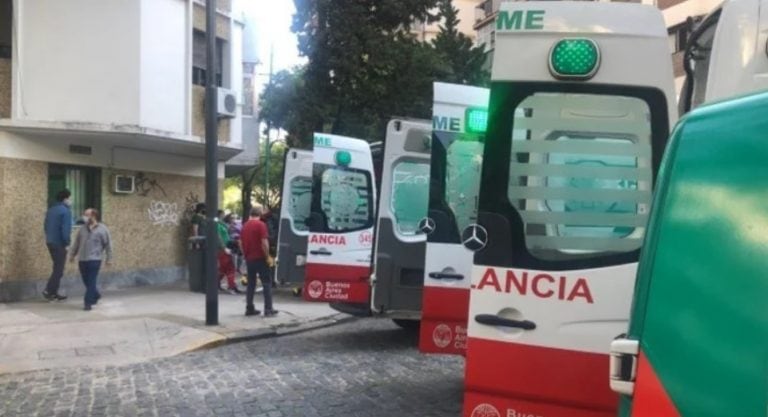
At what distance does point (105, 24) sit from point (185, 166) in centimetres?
423

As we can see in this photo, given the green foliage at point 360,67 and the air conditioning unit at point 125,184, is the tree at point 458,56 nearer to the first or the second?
the green foliage at point 360,67

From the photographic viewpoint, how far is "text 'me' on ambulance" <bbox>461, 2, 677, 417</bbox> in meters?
3.35

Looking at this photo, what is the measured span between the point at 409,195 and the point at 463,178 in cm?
171

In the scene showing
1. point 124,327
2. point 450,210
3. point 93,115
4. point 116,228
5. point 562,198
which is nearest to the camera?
point 562,198

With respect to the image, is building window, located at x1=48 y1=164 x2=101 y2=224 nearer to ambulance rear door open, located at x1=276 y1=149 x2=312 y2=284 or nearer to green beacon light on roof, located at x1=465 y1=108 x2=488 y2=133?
ambulance rear door open, located at x1=276 y1=149 x2=312 y2=284

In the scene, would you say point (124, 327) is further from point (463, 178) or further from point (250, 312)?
point (463, 178)

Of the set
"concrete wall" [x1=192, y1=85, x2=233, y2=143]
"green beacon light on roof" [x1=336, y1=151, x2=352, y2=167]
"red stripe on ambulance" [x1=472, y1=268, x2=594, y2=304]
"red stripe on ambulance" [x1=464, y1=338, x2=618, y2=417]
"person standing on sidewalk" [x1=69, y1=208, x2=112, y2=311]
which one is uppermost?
"concrete wall" [x1=192, y1=85, x2=233, y2=143]

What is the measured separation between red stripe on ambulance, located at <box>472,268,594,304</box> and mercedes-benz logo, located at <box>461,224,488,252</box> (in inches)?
4.3

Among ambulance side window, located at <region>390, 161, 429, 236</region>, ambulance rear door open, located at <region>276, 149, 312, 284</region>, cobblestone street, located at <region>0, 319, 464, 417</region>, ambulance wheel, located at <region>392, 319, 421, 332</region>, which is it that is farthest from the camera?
ambulance rear door open, located at <region>276, 149, 312, 284</region>

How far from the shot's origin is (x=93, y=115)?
1390 cm

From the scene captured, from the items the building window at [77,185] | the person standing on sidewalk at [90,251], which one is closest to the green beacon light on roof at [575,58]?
the person standing on sidewalk at [90,251]

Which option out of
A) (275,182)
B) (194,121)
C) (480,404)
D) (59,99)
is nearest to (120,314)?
(59,99)

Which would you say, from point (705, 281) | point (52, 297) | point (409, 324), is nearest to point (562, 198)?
point (705, 281)

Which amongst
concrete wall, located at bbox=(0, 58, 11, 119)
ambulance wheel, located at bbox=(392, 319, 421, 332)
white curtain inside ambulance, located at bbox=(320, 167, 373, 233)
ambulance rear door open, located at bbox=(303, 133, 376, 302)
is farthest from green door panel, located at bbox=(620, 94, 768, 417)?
concrete wall, located at bbox=(0, 58, 11, 119)
